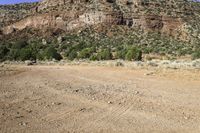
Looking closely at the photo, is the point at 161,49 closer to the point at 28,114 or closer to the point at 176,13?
the point at 176,13

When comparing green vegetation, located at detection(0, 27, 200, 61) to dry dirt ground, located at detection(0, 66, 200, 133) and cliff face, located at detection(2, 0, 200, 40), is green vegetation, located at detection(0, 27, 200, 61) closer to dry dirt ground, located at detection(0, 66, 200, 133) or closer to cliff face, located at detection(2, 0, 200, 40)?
cliff face, located at detection(2, 0, 200, 40)

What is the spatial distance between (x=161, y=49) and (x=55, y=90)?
56253mm

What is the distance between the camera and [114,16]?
9419cm

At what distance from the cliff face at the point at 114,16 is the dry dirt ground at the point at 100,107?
236 feet

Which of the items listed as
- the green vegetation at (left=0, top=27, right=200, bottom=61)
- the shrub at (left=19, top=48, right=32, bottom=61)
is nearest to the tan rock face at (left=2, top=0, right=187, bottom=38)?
the green vegetation at (left=0, top=27, right=200, bottom=61)

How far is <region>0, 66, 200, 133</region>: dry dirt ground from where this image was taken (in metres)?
10.1

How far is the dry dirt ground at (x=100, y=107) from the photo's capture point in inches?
398

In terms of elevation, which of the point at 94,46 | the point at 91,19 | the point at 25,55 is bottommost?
the point at 94,46

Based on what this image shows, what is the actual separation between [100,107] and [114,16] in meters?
82.7

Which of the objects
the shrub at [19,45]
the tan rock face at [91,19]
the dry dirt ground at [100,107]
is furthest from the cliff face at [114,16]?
the dry dirt ground at [100,107]

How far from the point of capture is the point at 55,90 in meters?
15.7

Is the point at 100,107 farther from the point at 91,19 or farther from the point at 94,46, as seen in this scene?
the point at 91,19

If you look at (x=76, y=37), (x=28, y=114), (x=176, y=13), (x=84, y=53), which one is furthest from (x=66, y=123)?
(x=176, y=13)

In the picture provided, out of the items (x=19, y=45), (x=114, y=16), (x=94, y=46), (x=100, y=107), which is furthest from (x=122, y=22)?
(x=100, y=107)
